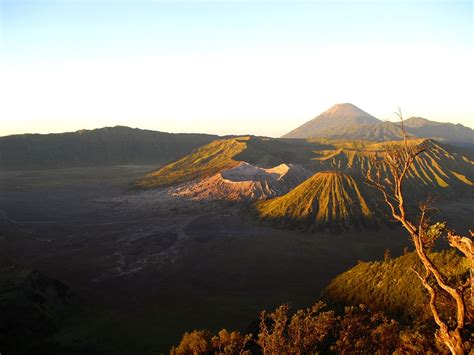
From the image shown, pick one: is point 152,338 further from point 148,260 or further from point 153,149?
point 153,149

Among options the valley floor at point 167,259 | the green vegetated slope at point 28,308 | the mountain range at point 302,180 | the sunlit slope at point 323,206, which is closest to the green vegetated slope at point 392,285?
the valley floor at point 167,259

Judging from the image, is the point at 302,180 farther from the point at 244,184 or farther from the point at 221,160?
the point at 221,160

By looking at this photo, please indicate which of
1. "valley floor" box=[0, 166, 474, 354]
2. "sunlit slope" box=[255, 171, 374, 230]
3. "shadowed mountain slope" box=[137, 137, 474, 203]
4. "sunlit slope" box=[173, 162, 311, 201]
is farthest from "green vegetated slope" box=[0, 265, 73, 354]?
"shadowed mountain slope" box=[137, 137, 474, 203]

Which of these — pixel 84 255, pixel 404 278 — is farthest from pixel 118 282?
pixel 404 278

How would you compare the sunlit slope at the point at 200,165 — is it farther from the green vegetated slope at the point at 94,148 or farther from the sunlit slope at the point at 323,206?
the green vegetated slope at the point at 94,148

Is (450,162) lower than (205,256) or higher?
higher

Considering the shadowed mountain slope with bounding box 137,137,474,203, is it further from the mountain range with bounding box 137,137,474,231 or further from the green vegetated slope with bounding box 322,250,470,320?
the green vegetated slope with bounding box 322,250,470,320
